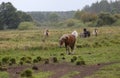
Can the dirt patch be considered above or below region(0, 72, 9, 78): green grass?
below

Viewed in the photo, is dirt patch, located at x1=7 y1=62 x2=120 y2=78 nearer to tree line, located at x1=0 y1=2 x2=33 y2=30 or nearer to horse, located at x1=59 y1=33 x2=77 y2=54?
horse, located at x1=59 y1=33 x2=77 y2=54

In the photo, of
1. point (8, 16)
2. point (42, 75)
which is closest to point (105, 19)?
point (8, 16)

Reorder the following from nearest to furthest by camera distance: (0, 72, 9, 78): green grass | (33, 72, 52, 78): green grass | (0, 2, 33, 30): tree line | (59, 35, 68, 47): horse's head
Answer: (33, 72, 52, 78): green grass, (0, 72, 9, 78): green grass, (59, 35, 68, 47): horse's head, (0, 2, 33, 30): tree line

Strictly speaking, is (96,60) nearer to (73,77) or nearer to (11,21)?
(73,77)

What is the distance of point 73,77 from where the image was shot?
19188 millimetres

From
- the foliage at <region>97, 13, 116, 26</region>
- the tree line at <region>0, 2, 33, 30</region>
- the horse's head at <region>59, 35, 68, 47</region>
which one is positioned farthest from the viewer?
the tree line at <region>0, 2, 33, 30</region>

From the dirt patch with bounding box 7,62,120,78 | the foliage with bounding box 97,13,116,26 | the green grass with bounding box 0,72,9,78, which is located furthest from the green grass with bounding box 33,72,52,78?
the foliage with bounding box 97,13,116,26

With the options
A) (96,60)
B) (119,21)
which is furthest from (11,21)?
(96,60)

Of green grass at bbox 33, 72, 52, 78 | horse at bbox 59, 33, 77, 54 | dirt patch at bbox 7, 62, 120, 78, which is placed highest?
horse at bbox 59, 33, 77, 54

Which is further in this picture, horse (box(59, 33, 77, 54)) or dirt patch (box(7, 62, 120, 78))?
horse (box(59, 33, 77, 54))

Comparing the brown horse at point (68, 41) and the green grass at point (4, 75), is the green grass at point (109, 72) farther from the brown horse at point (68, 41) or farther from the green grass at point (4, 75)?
the brown horse at point (68, 41)

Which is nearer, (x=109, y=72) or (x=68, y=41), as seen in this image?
(x=109, y=72)

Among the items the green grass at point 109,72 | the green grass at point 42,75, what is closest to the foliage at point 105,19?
the green grass at point 109,72

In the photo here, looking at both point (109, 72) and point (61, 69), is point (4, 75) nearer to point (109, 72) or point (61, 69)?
point (61, 69)
